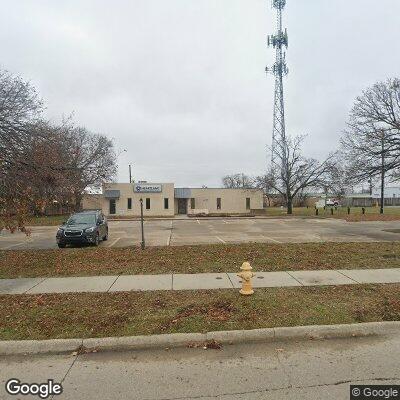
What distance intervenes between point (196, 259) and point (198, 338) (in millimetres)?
5237

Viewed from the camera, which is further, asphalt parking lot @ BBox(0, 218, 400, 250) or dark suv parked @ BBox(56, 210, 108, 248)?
asphalt parking lot @ BBox(0, 218, 400, 250)

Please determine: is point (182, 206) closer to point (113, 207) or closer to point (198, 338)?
point (113, 207)

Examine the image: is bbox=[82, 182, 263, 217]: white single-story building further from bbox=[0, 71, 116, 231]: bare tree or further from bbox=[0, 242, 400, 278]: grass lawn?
bbox=[0, 242, 400, 278]: grass lawn

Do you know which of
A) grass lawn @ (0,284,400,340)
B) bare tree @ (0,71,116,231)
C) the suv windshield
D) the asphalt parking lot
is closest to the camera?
grass lawn @ (0,284,400,340)

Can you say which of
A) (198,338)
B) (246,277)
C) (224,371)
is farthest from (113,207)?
(224,371)

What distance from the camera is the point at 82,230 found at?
44.8 ft

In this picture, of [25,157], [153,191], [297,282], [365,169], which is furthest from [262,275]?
[153,191]

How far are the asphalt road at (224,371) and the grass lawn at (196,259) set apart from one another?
165 inches

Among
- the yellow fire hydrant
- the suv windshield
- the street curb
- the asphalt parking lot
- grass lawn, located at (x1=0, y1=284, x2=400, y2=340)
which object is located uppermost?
the suv windshield

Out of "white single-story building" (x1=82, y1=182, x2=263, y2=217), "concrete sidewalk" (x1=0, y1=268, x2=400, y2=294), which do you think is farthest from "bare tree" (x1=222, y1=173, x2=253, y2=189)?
"concrete sidewalk" (x1=0, y1=268, x2=400, y2=294)

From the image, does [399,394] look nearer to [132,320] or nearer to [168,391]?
[168,391]

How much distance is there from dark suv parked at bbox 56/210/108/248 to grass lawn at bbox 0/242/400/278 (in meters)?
1.72

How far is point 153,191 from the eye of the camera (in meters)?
43.4

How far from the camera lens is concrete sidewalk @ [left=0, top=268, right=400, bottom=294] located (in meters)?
7.07
